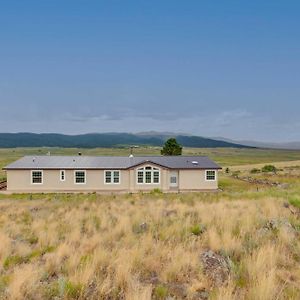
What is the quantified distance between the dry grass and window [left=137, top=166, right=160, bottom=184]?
2944 cm

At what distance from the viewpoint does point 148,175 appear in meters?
42.4

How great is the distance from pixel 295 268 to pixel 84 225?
7605 millimetres

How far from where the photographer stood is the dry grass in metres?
6.32

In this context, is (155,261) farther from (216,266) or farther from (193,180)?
(193,180)

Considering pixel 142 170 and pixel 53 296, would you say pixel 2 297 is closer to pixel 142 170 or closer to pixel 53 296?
pixel 53 296

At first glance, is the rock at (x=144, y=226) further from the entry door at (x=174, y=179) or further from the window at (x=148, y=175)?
the entry door at (x=174, y=179)

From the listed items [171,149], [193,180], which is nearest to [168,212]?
[193,180]

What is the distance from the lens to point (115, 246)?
9.49 meters

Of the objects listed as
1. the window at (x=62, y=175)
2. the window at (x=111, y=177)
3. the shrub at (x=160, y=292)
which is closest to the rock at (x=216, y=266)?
the shrub at (x=160, y=292)

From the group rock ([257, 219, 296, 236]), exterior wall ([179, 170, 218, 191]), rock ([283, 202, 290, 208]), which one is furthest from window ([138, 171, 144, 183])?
rock ([257, 219, 296, 236])

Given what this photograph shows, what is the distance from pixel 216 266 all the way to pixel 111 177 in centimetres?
3501

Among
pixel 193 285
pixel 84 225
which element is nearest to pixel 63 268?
pixel 193 285

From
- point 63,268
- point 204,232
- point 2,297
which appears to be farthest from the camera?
point 204,232

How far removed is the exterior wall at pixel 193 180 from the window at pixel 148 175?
8.69 feet
